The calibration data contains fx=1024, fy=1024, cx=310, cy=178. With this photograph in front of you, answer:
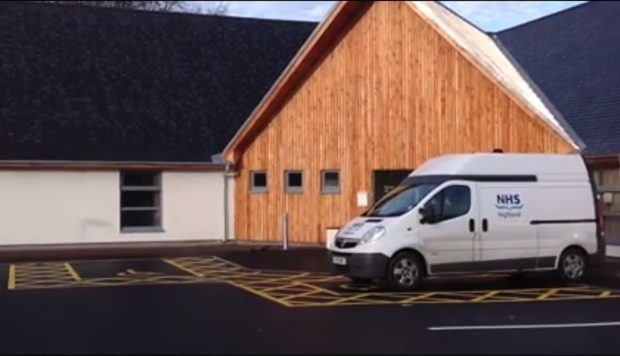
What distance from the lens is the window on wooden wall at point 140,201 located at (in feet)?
97.7

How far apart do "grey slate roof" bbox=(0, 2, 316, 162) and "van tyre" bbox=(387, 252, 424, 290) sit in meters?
13.7

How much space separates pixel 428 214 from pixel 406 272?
1080 mm

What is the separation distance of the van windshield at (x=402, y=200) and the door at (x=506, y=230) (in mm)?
1050

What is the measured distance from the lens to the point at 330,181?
28672 mm

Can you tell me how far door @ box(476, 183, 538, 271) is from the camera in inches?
714

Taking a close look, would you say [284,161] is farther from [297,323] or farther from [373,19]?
[297,323]

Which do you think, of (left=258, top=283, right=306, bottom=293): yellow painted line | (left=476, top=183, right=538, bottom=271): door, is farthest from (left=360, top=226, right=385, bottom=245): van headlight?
(left=476, top=183, right=538, bottom=271): door

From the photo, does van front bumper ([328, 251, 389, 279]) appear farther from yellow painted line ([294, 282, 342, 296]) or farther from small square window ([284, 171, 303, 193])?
small square window ([284, 171, 303, 193])

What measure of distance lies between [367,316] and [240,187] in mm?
16625

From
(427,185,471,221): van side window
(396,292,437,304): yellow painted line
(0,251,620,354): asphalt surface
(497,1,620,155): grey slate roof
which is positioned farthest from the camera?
(497,1,620,155): grey slate roof

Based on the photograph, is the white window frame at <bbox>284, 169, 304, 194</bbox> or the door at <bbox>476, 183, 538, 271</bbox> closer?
the door at <bbox>476, 183, 538, 271</bbox>

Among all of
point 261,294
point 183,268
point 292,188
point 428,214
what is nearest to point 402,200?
point 428,214

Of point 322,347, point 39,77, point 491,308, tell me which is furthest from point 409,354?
point 39,77

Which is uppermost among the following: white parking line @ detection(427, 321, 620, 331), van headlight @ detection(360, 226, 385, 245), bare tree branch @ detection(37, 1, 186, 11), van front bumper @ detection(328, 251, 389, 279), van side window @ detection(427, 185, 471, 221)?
bare tree branch @ detection(37, 1, 186, 11)
